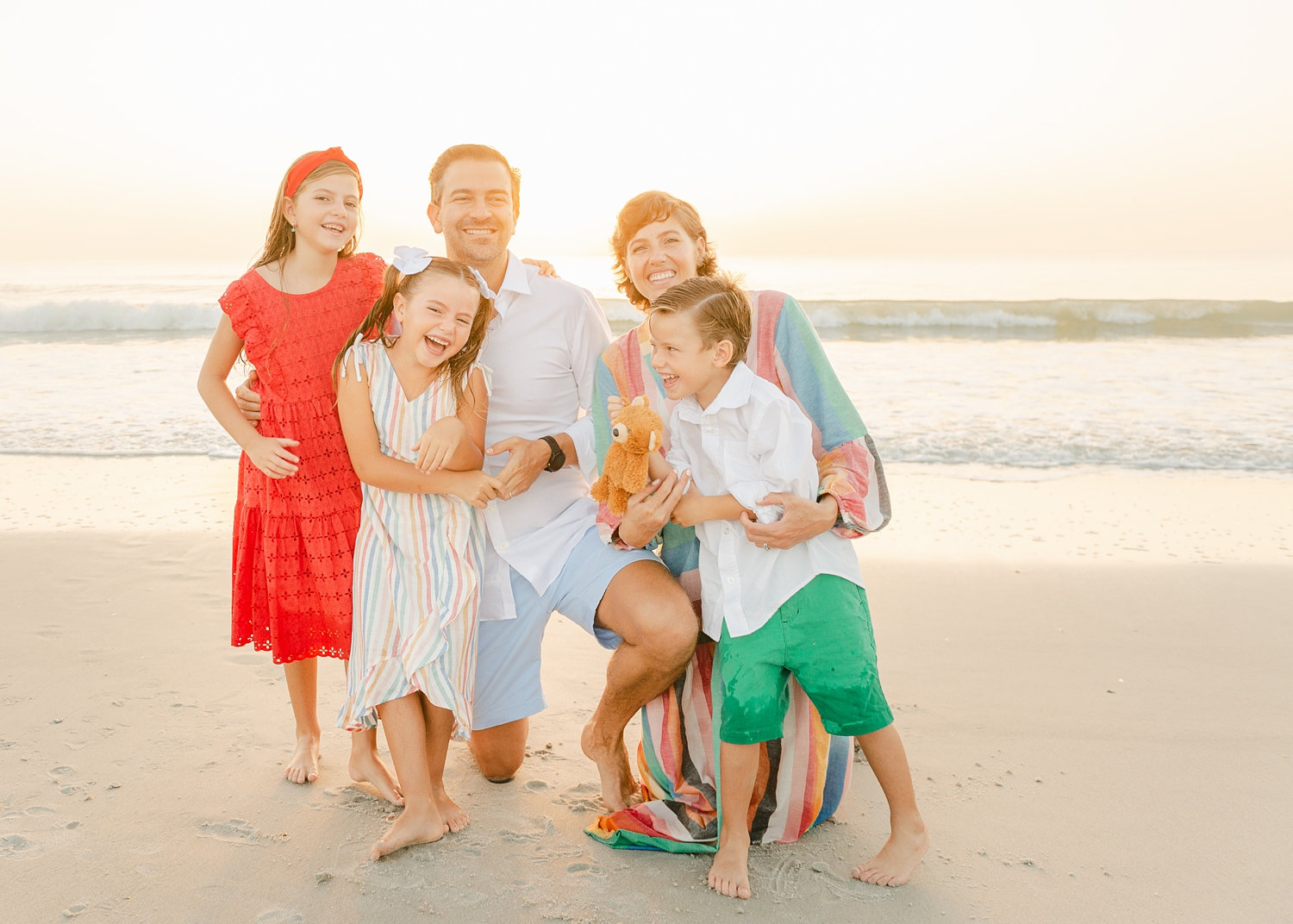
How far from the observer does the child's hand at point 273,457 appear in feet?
9.74

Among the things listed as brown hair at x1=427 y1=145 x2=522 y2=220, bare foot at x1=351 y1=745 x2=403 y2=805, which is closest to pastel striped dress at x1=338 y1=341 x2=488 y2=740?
bare foot at x1=351 y1=745 x2=403 y2=805

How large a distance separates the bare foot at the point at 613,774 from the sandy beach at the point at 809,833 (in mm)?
95

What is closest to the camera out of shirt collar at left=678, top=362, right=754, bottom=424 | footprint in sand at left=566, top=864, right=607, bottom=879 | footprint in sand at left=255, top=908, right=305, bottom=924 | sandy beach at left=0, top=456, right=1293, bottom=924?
footprint in sand at left=255, top=908, right=305, bottom=924

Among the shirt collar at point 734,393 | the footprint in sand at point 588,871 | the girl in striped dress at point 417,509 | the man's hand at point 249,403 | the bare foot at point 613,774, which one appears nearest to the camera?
the footprint in sand at point 588,871

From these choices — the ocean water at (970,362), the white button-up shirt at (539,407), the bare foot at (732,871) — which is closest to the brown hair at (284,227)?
the white button-up shirt at (539,407)

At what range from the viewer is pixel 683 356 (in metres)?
2.60

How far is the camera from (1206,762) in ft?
10.2

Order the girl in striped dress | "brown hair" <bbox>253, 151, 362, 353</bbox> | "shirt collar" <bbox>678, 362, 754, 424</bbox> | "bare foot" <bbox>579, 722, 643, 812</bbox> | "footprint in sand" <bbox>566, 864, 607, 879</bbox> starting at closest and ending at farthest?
"footprint in sand" <bbox>566, 864, 607, 879</bbox> < "shirt collar" <bbox>678, 362, 754, 424</bbox> < the girl in striped dress < "bare foot" <bbox>579, 722, 643, 812</bbox> < "brown hair" <bbox>253, 151, 362, 353</bbox>

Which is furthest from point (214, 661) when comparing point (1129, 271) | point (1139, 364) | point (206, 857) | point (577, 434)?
point (1129, 271)

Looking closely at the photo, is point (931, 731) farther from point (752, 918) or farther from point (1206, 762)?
point (752, 918)

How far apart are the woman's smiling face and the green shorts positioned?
1.12 m

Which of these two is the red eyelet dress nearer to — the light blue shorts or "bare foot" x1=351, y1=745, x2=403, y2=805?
"bare foot" x1=351, y1=745, x2=403, y2=805

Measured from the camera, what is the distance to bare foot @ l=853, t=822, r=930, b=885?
2.48m

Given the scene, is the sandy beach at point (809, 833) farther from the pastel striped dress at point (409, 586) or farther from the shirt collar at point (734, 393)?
the shirt collar at point (734, 393)
